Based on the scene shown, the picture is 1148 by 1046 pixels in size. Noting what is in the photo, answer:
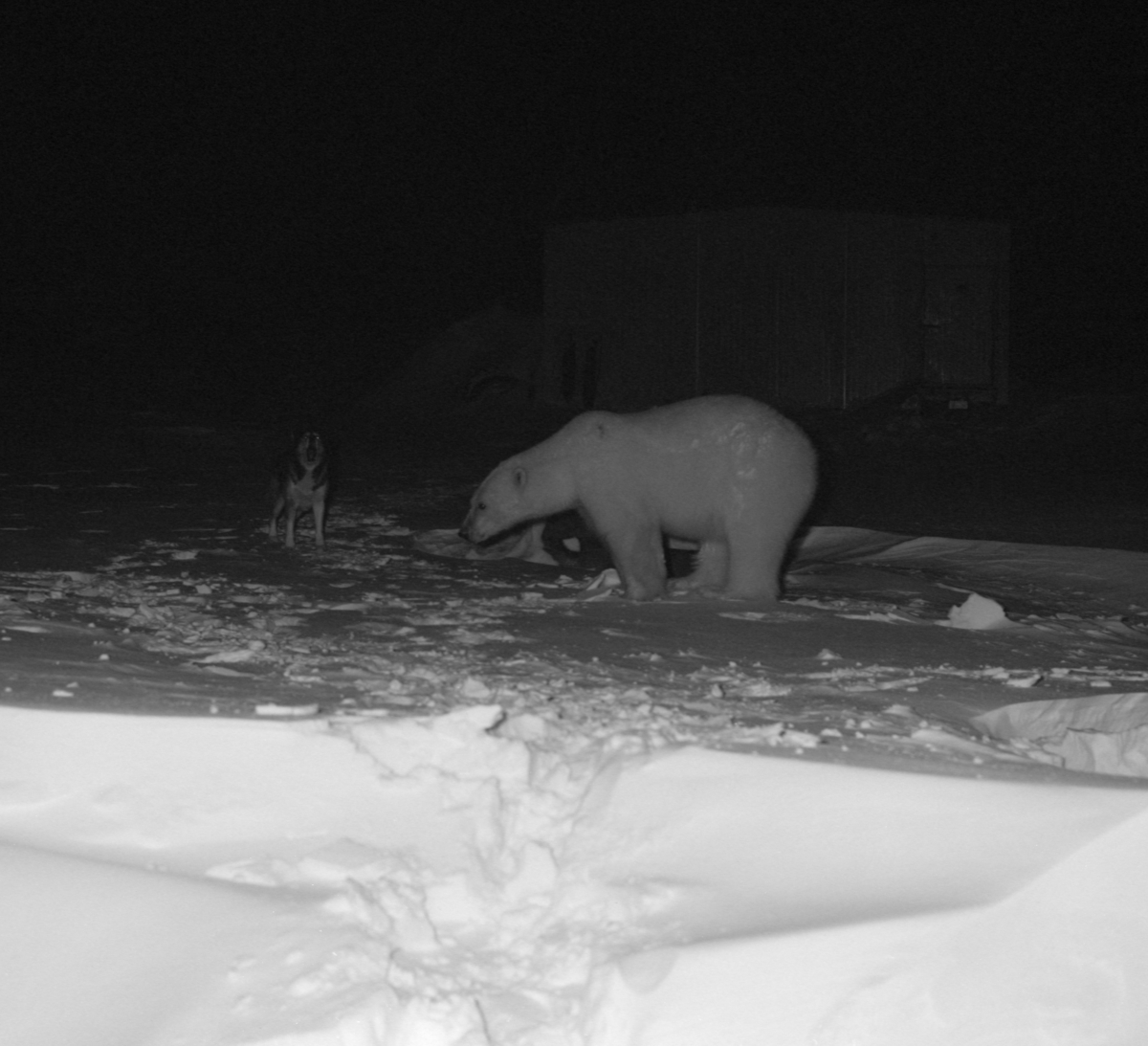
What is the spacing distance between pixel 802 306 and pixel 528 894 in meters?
17.8

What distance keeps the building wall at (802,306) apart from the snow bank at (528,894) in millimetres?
16900

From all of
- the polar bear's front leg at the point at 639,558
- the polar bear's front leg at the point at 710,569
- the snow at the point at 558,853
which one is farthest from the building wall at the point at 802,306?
the snow at the point at 558,853

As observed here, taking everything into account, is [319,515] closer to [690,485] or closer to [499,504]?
[499,504]

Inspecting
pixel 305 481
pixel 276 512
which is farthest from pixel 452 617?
pixel 276 512

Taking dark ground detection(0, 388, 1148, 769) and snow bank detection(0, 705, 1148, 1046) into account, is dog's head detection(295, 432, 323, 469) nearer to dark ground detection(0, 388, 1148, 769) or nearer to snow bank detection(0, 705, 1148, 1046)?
dark ground detection(0, 388, 1148, 769)

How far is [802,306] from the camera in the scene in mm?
20641

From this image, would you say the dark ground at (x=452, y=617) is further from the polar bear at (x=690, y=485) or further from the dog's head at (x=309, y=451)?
the dog's head at (x=309, y=451)

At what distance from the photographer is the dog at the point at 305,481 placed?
32.5 ft

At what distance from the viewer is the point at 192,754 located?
4172 millimetres

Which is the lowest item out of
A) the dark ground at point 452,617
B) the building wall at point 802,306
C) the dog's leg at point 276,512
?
the dark ground at point 452,617

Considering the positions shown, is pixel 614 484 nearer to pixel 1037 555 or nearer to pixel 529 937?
pixel 1037 555

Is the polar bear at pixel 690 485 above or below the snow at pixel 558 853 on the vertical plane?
above

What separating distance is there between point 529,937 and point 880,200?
19359mm

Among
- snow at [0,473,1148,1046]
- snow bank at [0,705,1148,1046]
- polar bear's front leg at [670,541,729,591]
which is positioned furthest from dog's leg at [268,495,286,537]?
snow bank at [0,705,1148,1046]
